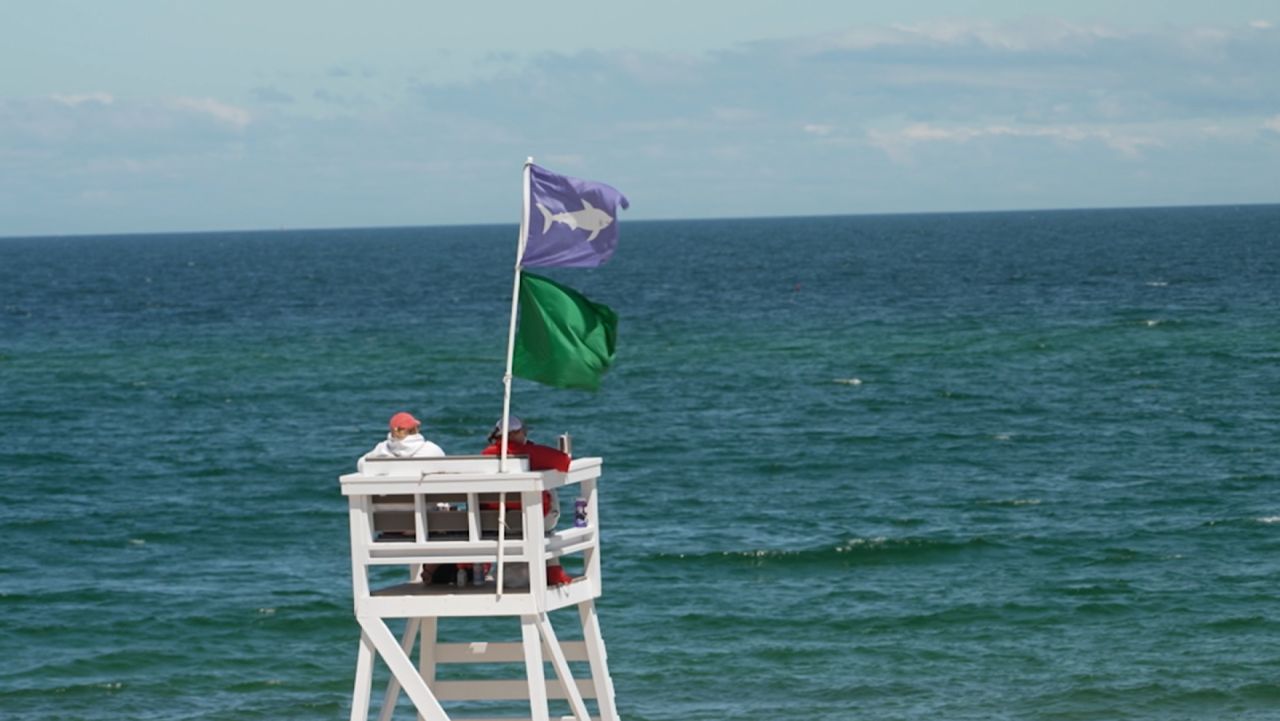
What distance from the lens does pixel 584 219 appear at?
56.8 ft

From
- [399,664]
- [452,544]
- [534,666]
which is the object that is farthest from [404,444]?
[534,666]

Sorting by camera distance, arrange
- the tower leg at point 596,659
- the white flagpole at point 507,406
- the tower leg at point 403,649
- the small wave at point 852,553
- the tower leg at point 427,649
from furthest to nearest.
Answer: the small wave at point 852,553, the tower leg at point 427,649, the tower leg at point 403,649, the tower leg at point 596,659, the white flagpole at point 507,406

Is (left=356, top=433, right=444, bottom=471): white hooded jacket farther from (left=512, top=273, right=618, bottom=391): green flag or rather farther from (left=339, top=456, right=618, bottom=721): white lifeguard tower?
(left=512, top=273, right=618, bottom=391): green flag

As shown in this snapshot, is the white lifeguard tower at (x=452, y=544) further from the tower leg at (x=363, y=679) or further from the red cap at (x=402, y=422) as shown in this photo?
the red cap at (x=402, y=422)

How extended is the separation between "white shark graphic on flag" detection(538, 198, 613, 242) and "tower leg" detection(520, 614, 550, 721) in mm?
3290

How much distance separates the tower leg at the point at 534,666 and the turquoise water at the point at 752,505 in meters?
12.2

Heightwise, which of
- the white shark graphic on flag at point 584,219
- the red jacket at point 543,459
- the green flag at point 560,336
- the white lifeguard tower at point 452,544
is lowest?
the white lifeguard tower at point 452,544

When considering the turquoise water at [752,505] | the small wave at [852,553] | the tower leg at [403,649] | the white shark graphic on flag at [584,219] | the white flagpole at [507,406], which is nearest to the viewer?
the white flagpole at [507,406]

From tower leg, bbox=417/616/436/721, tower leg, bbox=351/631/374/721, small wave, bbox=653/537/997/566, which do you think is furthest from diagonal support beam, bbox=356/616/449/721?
small wave, bbox=653/537/997/566

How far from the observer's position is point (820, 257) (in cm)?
18762

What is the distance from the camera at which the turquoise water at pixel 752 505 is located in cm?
3183

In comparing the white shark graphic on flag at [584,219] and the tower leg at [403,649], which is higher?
the white shark graphic on flag at [584,219]

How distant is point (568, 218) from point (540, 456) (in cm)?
205

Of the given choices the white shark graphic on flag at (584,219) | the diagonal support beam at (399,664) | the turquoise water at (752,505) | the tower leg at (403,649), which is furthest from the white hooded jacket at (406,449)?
the turquoise water at (752,505)
